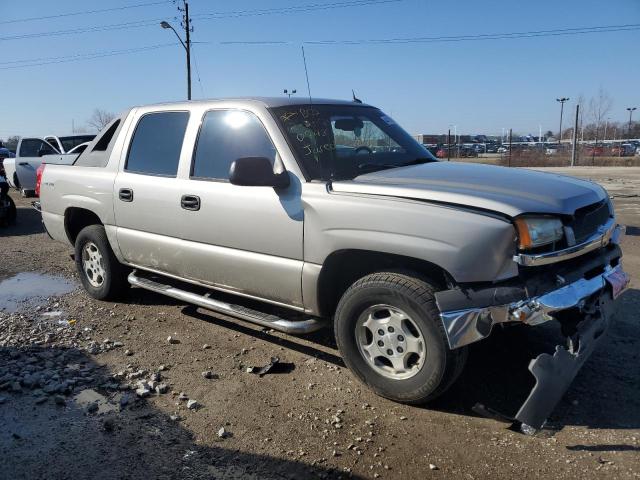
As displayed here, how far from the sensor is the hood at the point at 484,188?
3.01 metres

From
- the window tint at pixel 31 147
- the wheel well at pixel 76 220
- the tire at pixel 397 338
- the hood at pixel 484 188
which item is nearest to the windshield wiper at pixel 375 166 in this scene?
the hood at pixel 484 188

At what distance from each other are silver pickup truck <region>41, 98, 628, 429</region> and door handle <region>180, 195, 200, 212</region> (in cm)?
1

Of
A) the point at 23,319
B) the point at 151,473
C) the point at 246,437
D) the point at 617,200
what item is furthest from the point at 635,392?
the point at 617,200

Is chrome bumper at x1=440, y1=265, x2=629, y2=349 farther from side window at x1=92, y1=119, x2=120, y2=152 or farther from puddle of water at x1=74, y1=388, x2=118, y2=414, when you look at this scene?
side window at x1=92, y1=119, x2=120, y2=152

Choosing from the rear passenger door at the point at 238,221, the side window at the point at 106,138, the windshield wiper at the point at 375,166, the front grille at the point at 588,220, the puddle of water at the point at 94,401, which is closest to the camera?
the front grille at the point at 588,220

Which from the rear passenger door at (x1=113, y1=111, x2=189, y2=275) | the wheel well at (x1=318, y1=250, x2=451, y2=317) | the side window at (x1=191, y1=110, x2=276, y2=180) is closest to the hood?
the wheel well at (x1=318, y1=250, x2=451, y2=317)

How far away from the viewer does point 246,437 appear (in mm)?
3086

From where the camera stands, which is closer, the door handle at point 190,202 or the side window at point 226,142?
the side window at point 226,142

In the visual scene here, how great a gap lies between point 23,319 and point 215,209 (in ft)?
8.01

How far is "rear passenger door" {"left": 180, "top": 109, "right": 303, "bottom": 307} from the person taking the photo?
372 cm

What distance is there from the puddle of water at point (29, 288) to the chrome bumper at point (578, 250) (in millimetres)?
4885

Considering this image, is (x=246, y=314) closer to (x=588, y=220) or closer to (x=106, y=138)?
(x=588, y=220)

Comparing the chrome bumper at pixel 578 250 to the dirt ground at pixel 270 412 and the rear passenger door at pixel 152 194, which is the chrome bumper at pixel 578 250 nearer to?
the dirt ground at pixel 270 412

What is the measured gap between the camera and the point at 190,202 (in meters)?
4.25
